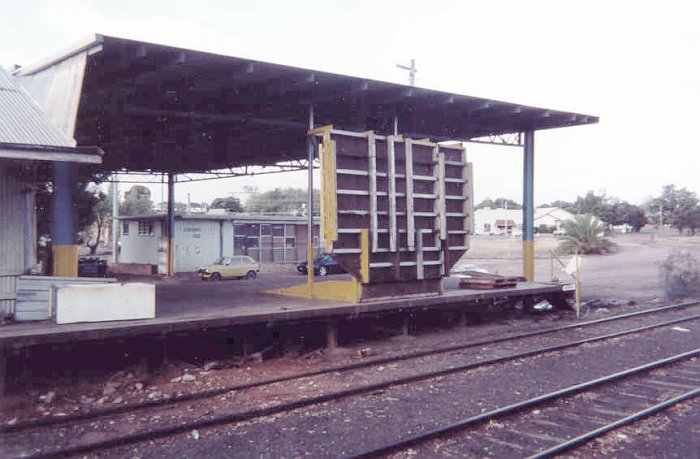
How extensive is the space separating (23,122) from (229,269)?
16.9m

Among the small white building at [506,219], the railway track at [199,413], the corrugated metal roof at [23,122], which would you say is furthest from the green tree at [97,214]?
the small white building at [506,219]

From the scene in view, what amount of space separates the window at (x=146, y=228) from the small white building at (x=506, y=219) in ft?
268

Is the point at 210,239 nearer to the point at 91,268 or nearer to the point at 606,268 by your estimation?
the point at 91,268

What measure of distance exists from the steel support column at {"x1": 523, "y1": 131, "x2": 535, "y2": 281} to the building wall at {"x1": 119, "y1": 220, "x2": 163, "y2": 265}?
17.8m

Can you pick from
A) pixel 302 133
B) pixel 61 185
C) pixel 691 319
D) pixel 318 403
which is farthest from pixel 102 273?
pixel 691 319

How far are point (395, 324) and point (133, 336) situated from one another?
6.26m

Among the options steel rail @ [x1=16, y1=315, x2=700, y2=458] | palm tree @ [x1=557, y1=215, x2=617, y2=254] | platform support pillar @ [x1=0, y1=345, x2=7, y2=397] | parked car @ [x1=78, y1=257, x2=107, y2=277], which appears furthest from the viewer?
palm tree @ [x1=557, y1=215, x2=617, y2=254]

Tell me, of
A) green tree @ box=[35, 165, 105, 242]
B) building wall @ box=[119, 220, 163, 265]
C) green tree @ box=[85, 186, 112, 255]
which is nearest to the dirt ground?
green tree @ box=[35, 165, 105, 242]

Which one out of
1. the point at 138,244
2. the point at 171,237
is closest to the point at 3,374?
the point at 171,237

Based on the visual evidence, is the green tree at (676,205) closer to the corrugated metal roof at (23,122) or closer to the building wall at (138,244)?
the building wall at (138,244)

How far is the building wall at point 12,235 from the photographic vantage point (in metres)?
9.13

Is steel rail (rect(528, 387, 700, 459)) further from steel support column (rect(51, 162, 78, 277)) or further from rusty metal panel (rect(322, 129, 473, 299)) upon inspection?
steel support column (rect(51, 162, 78, 277))

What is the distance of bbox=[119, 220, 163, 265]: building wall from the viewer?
2903 cm

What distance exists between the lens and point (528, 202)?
18.9m
